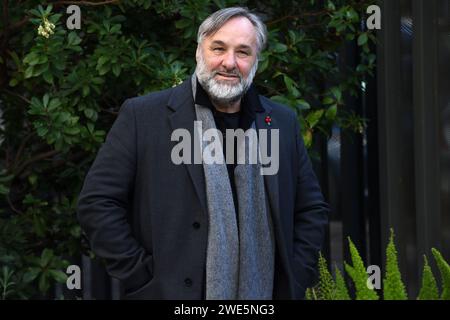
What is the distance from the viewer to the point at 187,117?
3199 millimetres

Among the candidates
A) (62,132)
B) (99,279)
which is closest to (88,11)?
(62,132)

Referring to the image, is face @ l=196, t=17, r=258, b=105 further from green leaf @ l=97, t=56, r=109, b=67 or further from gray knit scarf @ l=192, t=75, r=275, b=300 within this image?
green leaf @ l=97, t=56, r=109, b=67

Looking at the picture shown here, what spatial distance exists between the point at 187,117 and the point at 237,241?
439 millimetres

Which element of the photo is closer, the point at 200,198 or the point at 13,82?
the point at 200,198

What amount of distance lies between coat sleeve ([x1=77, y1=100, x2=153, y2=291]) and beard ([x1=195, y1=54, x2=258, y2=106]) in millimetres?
261

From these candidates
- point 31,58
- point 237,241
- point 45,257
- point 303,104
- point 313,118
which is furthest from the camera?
point 45,257

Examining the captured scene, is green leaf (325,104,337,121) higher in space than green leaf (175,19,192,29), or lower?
lower

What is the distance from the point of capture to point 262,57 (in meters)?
4.57

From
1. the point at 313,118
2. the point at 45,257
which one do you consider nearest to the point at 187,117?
the point at 313,118

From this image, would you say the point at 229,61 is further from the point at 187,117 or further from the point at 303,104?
the point at 303,104

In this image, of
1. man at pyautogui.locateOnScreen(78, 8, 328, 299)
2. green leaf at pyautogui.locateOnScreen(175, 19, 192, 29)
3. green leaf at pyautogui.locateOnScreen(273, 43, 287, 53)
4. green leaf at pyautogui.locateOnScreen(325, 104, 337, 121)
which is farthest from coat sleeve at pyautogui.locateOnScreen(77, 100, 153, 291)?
green leaf at pyautogui.locateOnScreen(325, 104, 337, 121)

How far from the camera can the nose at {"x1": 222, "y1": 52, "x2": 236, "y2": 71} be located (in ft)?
10.1

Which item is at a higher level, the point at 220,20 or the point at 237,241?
the point at 220,20
